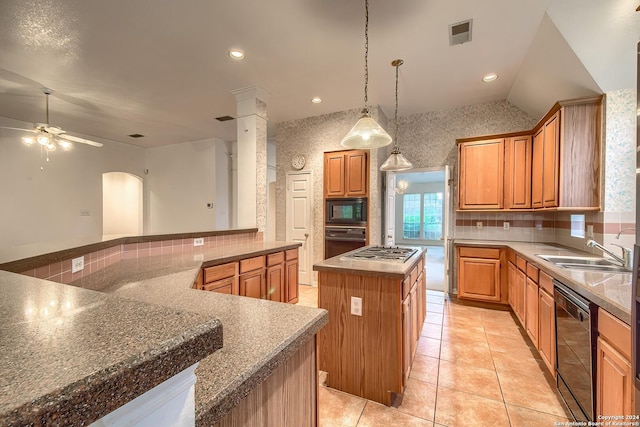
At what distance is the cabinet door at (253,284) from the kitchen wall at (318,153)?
5.71 ft

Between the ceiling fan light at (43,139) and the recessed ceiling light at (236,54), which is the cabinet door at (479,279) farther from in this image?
the ceiling fan light at (43,139)

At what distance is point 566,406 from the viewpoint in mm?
1764

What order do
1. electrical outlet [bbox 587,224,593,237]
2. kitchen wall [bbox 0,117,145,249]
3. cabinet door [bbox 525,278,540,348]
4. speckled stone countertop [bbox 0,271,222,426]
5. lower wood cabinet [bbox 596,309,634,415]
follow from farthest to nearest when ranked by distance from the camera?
kitchen wall [bbox 0,117,145,249]
electrical outlet [bbox 587,224,593,237]
cabinet door [bbox 525,278,540,348]
lower wood cabinet [bbox 596,309,634,415]
speckled stone countertop [bbox 0,271,222,426]

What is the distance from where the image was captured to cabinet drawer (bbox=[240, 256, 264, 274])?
259 centimetres

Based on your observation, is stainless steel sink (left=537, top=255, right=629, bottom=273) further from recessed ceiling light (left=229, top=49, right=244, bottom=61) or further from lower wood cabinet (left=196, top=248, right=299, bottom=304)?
recessed ceiling light (left=229, top=49, right=244, bottom=61)

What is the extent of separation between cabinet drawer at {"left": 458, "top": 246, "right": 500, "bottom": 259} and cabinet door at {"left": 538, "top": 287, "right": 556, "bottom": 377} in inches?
48.9

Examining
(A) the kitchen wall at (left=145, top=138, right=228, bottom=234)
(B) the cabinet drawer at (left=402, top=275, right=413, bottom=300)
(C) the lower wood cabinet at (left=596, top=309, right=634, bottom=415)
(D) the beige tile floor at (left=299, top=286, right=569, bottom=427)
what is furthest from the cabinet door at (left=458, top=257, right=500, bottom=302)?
(A) the kitchen wall at (left=145, top=138, right=228, bottom=234)

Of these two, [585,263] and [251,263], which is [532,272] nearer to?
[585,263]

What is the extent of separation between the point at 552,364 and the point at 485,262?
168 centimetres

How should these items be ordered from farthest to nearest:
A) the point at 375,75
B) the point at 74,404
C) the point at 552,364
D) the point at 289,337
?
1. the point at 375,75
2. the point at 552,364
3. the point at 289,337
4. the point at 74,404

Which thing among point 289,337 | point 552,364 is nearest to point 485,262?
point 552,364

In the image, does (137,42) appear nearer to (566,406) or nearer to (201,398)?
(201,398)

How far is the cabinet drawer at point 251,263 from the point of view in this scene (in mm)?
2592

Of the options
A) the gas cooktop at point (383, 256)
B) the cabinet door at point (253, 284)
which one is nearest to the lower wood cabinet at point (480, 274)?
the gas cooktop at point (383, 256)
